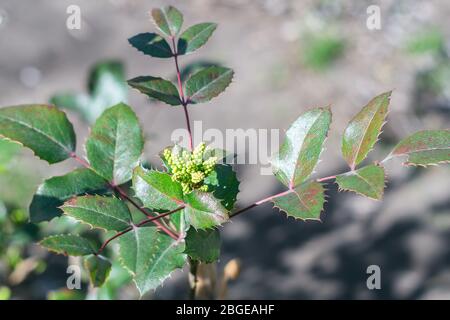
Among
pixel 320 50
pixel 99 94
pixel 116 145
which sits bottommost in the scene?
pixel 116 145

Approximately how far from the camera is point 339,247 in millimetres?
3139

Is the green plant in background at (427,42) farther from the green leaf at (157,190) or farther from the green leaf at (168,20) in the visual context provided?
the green leaf at (157,190)

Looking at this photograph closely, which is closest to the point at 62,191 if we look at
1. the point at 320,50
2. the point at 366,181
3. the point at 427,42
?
the point at 366,181

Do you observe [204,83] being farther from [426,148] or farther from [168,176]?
[426,148]

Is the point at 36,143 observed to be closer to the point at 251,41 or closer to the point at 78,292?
the point at 78,292

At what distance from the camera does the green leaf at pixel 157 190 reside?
39.9 inches

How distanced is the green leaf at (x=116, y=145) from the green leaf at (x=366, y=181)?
38 cm

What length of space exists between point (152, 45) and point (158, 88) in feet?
0.40

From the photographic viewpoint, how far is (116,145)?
1188 mm

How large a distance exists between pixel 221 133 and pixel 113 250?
1.92m

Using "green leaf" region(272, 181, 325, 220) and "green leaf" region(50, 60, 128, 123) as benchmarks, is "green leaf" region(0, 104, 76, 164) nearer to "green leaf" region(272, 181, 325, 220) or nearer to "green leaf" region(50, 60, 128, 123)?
"green leaf" region(272, 181, 325, 220)

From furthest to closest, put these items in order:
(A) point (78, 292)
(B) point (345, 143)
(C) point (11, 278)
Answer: (C) point (11, 278)
(A) point (78, 292)
(B) point (345, 143)

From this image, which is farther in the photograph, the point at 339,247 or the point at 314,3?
the point at 314,3
